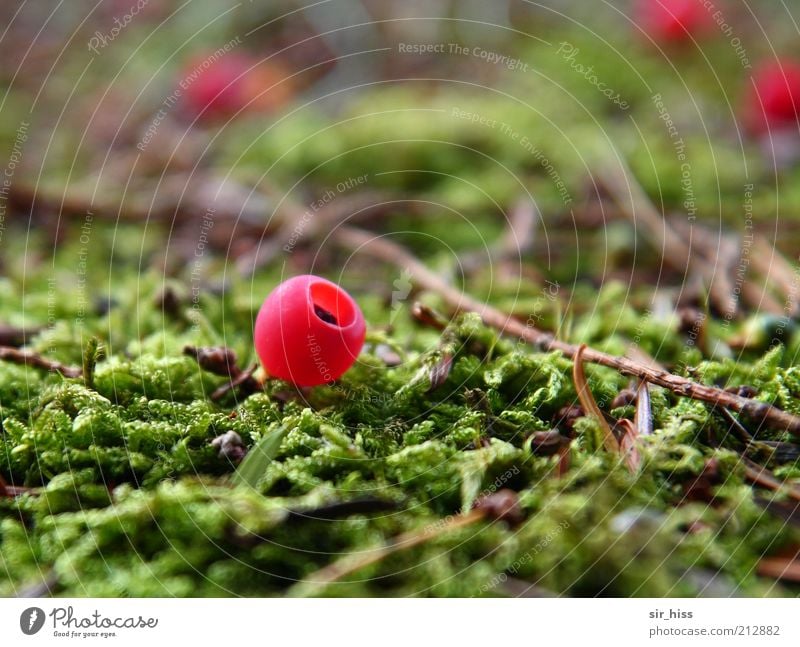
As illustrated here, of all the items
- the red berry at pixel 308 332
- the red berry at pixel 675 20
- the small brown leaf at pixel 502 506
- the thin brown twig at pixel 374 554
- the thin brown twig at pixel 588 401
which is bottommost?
the thin brown twig at pixel 374 554

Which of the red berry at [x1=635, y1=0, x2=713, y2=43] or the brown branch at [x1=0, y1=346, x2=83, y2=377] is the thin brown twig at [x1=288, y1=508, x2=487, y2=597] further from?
the red berry at [x1=635, y1=0, x2=713, y2=43]

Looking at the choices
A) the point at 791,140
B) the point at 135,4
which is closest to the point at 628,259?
the point at 791,140

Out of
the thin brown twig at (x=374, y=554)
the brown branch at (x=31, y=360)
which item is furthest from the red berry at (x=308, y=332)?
the brown branch at (x=31, y=360)

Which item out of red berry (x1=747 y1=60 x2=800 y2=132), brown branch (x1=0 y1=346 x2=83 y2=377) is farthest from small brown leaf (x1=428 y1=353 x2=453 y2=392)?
red berry (x1=747 y1=60 x2=800 y2=132)

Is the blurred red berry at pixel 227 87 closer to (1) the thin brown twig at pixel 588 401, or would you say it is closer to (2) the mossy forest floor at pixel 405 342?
(2) the mossy forest floor at pixel 405 342

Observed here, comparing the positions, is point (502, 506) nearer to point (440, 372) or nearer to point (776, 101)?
point (440, 372)

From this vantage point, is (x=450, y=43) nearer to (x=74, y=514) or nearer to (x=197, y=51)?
(x=197, y=51)
